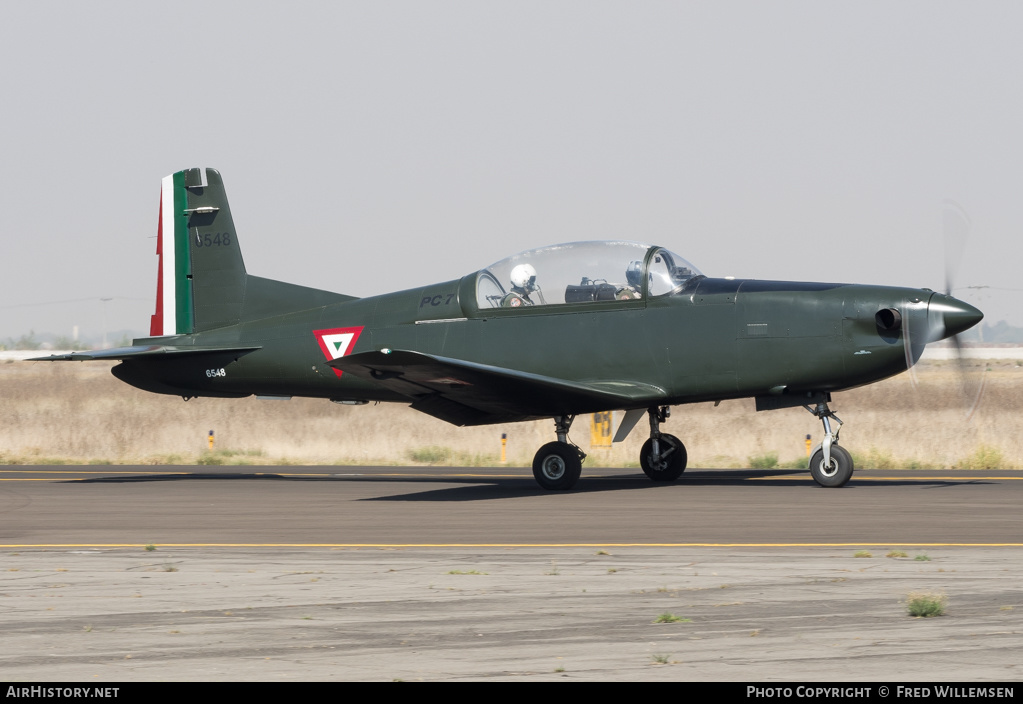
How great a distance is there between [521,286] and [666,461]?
343 centimetres

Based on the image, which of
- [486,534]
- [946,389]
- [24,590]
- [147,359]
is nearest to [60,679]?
[24,590]

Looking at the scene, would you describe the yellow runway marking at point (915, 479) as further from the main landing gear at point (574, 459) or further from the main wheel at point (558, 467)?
the main wheel at point (558, 467)

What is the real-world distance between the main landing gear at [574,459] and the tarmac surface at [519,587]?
1.17 meters

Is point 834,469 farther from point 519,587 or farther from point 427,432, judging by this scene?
point 427,432

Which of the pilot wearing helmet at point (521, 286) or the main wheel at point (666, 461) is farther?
the main wheel at point (666, 461)

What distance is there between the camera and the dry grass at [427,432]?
80.8ft

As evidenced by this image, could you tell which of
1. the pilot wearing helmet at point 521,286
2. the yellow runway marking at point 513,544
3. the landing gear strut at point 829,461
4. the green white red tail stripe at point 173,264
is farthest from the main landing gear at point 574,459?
the green white red tail stripe at point 173,264

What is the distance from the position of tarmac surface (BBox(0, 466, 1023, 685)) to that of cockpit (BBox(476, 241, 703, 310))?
9.73ft

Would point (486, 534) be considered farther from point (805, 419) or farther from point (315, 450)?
point (805, 419)

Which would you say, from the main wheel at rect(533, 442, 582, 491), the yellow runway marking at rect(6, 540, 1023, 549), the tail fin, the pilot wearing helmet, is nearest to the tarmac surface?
the yellow runway marking at rect(6, 540, 1023, 549)

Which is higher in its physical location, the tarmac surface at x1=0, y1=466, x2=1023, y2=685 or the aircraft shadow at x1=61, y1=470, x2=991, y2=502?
the aircraft shadow at x1=61, y1=470, x2=991, y2=502

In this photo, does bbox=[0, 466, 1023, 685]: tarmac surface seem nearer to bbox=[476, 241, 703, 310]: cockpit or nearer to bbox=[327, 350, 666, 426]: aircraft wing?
bbox=[327, 350, 666, 426]: aircraft wing

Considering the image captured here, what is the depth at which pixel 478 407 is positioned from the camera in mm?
16297

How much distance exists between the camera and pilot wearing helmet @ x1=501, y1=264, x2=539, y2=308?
16297 mm
